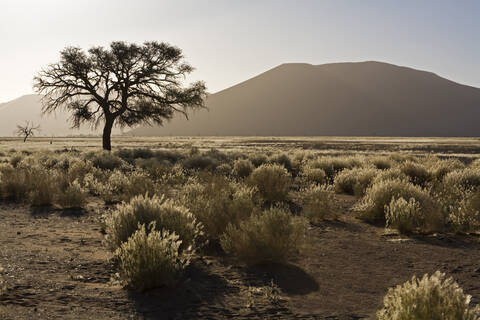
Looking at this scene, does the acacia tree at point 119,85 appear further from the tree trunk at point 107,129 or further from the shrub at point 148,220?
the shrub at point 148,220

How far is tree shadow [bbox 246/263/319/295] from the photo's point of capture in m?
5.47

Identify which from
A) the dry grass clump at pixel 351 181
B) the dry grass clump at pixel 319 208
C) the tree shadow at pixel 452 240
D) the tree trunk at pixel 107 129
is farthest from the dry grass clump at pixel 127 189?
the tree trunk at pixel 107 129

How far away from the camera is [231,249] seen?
269 inches

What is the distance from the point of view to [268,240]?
650cm

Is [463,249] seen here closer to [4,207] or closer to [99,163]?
[4,207]

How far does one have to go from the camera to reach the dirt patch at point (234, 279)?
468cm

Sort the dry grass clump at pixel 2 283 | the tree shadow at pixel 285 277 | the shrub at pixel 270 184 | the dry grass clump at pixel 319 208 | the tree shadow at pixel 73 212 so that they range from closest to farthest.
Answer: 1. the dry grass clump at pixel 2 283
2. the tree shadow at pixel 285 277
3. the dry grass clump at pixel 319 208
4. the tree shadow at pixel 73 212
5. the shrub at pixel 270 184

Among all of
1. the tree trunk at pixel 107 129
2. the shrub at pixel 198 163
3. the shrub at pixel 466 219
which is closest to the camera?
the shrub at pixel 466 219

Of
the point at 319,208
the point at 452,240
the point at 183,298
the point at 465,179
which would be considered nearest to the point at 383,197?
the point at 319,208

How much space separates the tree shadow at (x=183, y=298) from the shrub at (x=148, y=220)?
940 millimetres

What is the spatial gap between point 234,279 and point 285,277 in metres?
0.71

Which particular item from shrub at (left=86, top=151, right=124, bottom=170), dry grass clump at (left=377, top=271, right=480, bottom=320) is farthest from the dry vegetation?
shrub at (left=86, top=151, right=124, bottom=170)

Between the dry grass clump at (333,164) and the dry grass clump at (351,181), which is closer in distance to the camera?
the dry grass clump at (351,181)

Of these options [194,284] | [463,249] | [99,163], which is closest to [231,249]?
[194,284]
